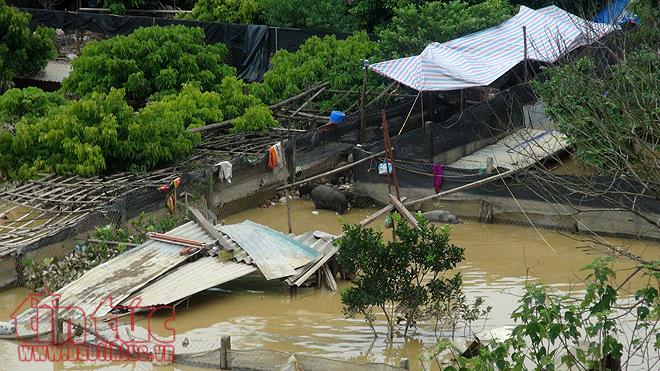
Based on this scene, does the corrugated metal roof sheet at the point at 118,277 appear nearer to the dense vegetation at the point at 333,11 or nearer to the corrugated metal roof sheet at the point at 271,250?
the corrugated metal roof sheet at the point at 271,250

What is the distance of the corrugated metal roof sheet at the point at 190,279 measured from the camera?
15234mm

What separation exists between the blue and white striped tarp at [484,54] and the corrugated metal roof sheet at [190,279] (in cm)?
784

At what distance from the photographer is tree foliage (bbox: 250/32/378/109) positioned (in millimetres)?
24672

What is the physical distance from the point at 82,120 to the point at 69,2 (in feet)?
57.7

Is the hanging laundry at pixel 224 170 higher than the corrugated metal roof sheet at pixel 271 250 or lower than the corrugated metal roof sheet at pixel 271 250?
higher

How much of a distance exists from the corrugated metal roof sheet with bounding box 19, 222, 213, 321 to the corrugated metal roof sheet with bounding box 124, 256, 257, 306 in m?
0.12

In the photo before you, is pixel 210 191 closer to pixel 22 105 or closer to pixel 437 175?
pixel 437 175

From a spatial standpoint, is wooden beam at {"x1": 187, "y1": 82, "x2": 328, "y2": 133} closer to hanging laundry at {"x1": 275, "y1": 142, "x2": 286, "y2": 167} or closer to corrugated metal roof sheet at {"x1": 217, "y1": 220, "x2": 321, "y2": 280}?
hanging laundry at {"x1": 275, "y1": 142, "x2": 286, "y2": 167}

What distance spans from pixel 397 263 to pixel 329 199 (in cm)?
693

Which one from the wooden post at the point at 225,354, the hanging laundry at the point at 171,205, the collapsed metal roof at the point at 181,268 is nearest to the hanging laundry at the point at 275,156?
the hanging laundry at the point at 171,205

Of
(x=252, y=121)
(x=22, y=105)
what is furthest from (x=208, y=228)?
(x=22, y=105)

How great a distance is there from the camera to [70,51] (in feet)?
107

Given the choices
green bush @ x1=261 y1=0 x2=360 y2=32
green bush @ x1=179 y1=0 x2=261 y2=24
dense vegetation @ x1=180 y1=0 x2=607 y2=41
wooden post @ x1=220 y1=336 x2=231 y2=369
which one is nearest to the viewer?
wooden post @ x1=220 y1=336 x2=231 y2=369

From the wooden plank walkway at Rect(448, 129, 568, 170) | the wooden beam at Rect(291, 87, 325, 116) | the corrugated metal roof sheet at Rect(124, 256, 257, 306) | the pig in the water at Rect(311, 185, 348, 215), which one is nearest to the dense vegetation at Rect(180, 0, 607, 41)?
the wooden beam at Rect(291, 87, 325, 116)
